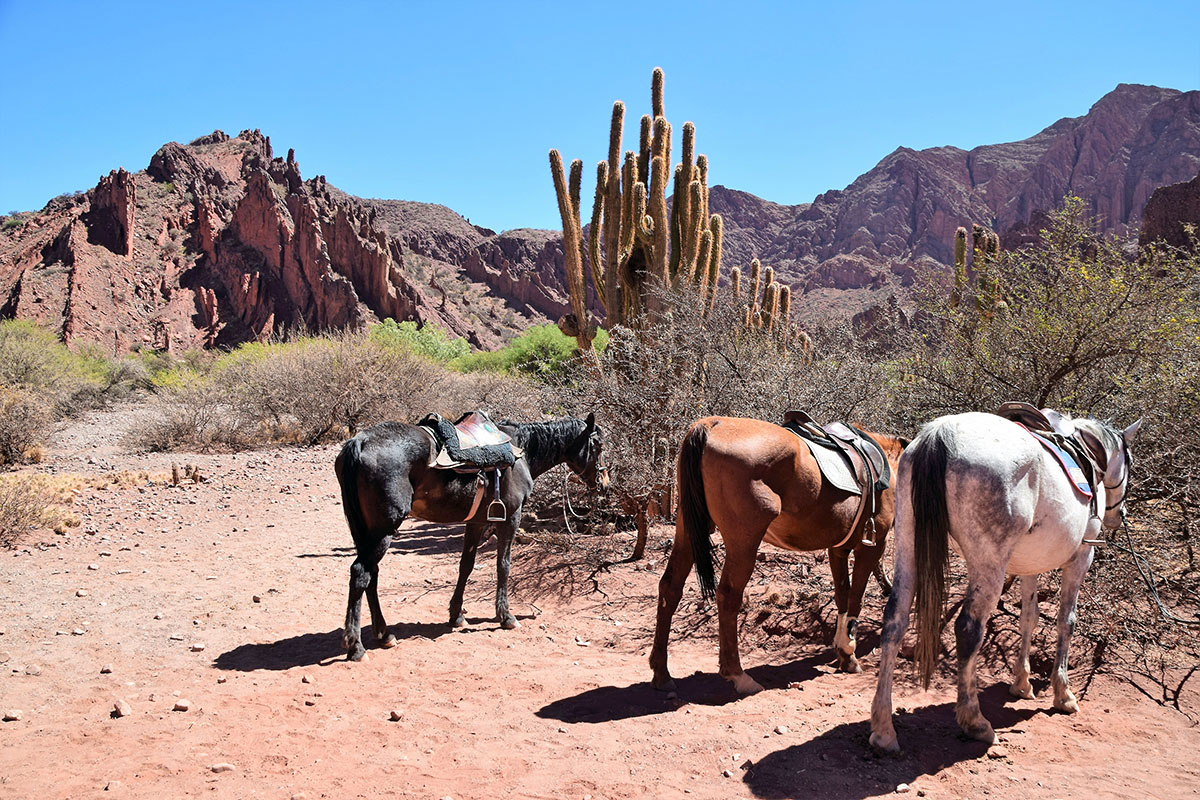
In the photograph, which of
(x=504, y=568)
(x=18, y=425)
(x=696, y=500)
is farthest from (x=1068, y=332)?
(x=18, y=425)

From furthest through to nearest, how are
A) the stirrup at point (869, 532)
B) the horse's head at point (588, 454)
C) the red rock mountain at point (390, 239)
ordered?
1. the red rock mountain at point (390, 239)
2. the horse's head at point (588, 454)
3. the stirrup at point (869, 532)

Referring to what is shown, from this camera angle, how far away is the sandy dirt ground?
3250 millimetres

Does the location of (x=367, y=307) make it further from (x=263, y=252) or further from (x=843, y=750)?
(x=843, y=750)

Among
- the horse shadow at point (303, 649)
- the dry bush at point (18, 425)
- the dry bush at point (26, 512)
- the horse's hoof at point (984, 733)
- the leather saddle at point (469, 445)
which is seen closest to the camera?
the horse's hoof at point (984, 733)

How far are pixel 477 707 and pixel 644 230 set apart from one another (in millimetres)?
9022

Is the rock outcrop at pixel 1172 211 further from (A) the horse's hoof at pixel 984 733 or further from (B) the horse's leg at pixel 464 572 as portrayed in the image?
(B) the horse's leg at pixel 464 572

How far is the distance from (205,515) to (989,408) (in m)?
10.0

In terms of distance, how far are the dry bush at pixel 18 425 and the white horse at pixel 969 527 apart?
655 inches

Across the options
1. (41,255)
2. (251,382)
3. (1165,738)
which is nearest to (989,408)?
(1165,738)

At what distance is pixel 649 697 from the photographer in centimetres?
428

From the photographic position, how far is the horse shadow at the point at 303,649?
4.88m

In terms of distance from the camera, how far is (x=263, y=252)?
199 ft

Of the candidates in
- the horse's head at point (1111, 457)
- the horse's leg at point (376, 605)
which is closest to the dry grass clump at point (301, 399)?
the horse's leg at point (376, 605)

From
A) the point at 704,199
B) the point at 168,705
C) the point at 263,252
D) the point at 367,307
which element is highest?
the point at 263,252
